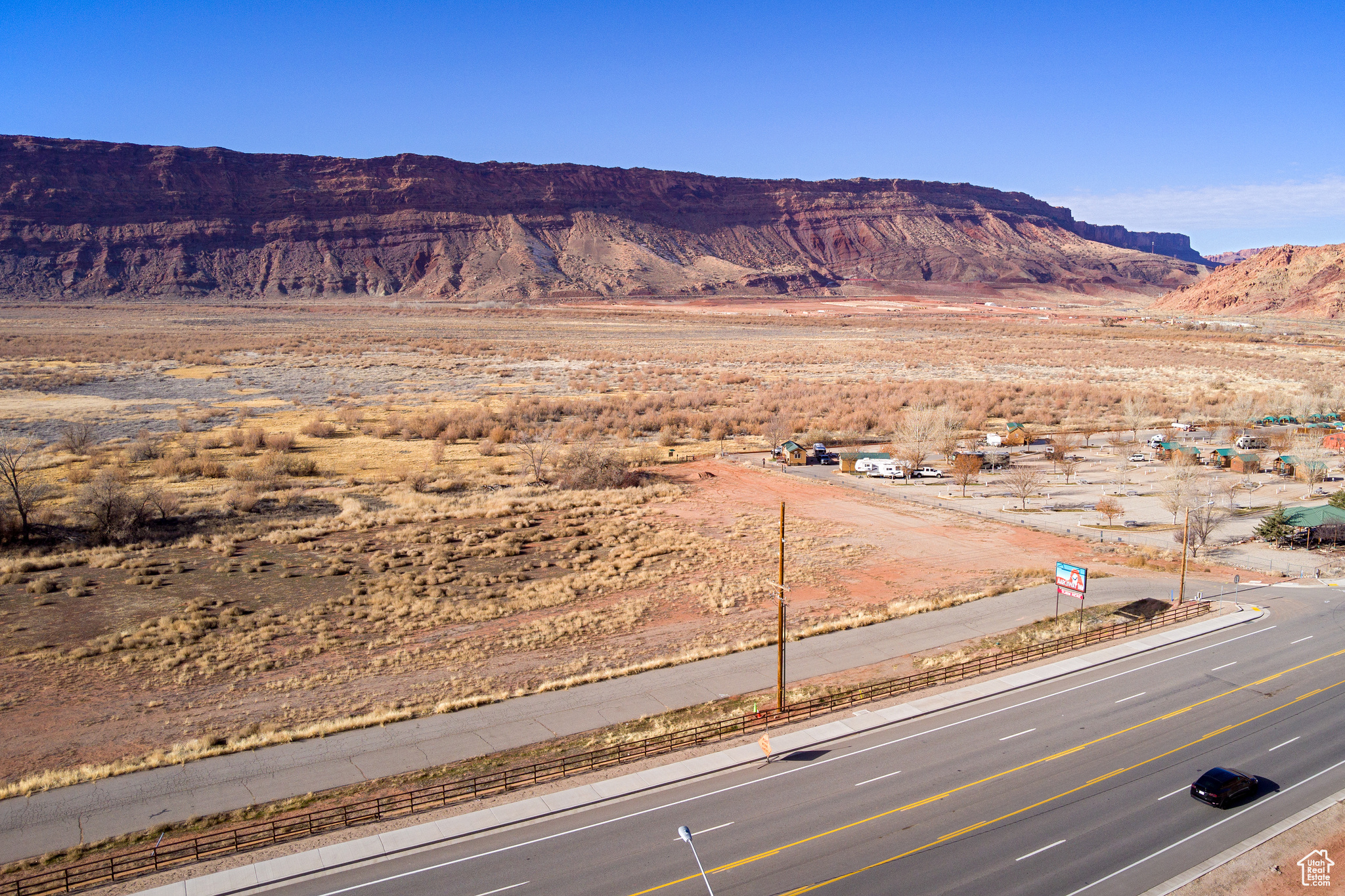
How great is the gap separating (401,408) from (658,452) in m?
23.7

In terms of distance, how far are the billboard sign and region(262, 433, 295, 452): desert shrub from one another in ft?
142

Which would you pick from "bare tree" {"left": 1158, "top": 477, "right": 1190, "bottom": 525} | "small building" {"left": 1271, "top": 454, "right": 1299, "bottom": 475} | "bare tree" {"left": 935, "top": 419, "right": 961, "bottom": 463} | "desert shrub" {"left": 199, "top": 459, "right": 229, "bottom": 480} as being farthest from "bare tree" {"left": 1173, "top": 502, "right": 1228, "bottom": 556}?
"desert shrub" {"left": 199, "top": 459, "right": 229, "bottom": 480}

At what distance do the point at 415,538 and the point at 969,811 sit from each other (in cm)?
2609

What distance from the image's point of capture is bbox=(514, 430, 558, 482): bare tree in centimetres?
4793

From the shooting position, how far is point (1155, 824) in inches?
626

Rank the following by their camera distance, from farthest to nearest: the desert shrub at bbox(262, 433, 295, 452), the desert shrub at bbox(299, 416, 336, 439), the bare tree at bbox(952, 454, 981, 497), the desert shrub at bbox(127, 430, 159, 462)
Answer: the desert shrub at bbox(299, 416, 336, 439) < the desert shrub at bbox(262, 433, 295, 452) < the bare tree at bbox(952, 454, 981, 497) < the desert shrub at bbox(127, 430, 159, 462)

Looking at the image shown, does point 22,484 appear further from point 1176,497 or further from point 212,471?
point 1176,497

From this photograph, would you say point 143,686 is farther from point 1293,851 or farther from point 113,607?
point 1293,851

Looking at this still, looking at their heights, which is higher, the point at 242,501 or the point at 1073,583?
the point at 1073,583

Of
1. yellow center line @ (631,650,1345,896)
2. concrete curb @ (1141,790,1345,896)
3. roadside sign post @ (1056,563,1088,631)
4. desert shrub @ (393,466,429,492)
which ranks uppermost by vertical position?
roadside sign post @ (1056,563,1088,631)

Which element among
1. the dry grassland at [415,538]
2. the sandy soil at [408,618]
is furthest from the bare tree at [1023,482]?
the dry grassland at [415,538]

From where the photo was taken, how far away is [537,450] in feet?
172

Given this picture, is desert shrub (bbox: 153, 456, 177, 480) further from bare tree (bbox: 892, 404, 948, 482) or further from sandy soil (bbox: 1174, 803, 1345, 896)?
sandy soil (bbox: 1174, 803, 1345, 896)

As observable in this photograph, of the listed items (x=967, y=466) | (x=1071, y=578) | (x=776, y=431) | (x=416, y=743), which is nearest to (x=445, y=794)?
(x=416, y=743)
